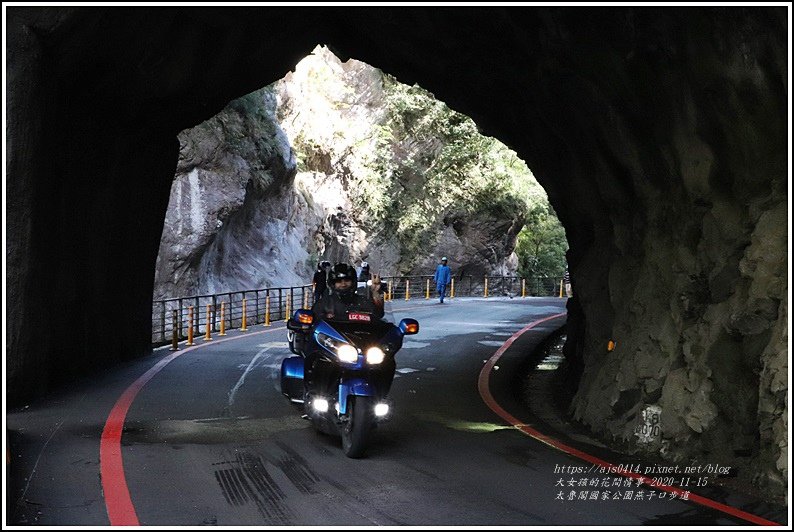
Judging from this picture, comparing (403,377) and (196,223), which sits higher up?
(196,223)

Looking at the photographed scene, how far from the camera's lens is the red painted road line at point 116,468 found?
6.49m

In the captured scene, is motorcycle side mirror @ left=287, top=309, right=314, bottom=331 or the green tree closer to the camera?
motorcycle side mirror @ left=287, top=309, right=314, bottom=331

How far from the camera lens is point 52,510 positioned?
259 inches

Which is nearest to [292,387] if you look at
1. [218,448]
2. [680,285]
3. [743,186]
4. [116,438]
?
[218,448]

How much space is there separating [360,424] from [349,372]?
21.2 inches

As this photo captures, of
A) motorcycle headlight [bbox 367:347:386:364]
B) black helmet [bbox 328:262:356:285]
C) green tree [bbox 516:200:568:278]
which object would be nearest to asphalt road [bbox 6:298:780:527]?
motorcycle headlight [bbox 367:347:386:364]

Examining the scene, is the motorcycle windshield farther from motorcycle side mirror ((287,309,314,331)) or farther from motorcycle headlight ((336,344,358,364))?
A: motorcycle side mirror ((287,309,314,331))

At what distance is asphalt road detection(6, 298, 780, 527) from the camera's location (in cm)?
665

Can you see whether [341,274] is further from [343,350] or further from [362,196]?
[362,196]

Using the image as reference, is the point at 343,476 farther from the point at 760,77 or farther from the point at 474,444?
the point at 760,77

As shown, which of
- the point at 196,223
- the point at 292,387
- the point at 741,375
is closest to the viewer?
the point at 741,375

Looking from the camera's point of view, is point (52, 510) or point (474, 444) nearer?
point (52, 510)

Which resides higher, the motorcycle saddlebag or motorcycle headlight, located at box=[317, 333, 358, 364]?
motorcycle headlight, located at box=[317, 333, 358, 364]

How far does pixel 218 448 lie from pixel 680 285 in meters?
5.52
